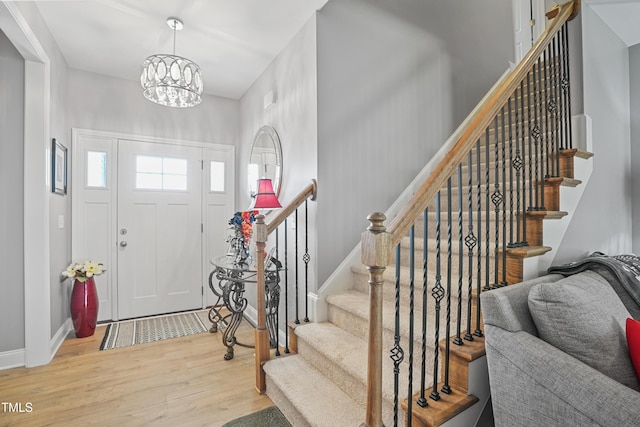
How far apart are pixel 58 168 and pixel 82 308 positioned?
134cm

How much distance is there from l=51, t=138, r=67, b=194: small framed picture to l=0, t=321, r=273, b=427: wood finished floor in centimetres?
144

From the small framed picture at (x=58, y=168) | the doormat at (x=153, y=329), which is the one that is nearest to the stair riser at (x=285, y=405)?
the doormat at (x=153, y=329)

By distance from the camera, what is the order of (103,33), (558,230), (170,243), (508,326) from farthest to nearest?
1. (170,243)
2. (103,33)
3. (558,230)
4. (508,326)

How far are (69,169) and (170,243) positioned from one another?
1256 mm

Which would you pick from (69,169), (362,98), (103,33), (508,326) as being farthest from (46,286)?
(508,326)

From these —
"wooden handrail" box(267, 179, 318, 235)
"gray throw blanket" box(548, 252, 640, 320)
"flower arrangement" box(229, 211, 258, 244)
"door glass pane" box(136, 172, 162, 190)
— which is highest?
"door glass pane" box(136, 172, 162, 190)

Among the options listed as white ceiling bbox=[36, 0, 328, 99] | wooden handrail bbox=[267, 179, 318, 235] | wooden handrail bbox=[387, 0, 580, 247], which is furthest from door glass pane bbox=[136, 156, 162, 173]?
wooden handrail bbox=[387, 0, 580, 247]

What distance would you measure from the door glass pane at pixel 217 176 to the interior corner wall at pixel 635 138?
403 centimetres

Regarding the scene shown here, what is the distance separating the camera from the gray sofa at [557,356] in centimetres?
104

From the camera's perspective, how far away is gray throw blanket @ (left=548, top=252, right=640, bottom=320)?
5.15ft

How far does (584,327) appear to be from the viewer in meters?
1.21

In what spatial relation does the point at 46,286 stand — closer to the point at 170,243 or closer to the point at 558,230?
the point at 170,243

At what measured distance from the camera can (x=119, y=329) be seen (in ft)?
11.0

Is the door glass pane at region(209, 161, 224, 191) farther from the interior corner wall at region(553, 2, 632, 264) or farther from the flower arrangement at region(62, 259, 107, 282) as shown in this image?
the interior corner wall at region(553, 2, 632, 264)
